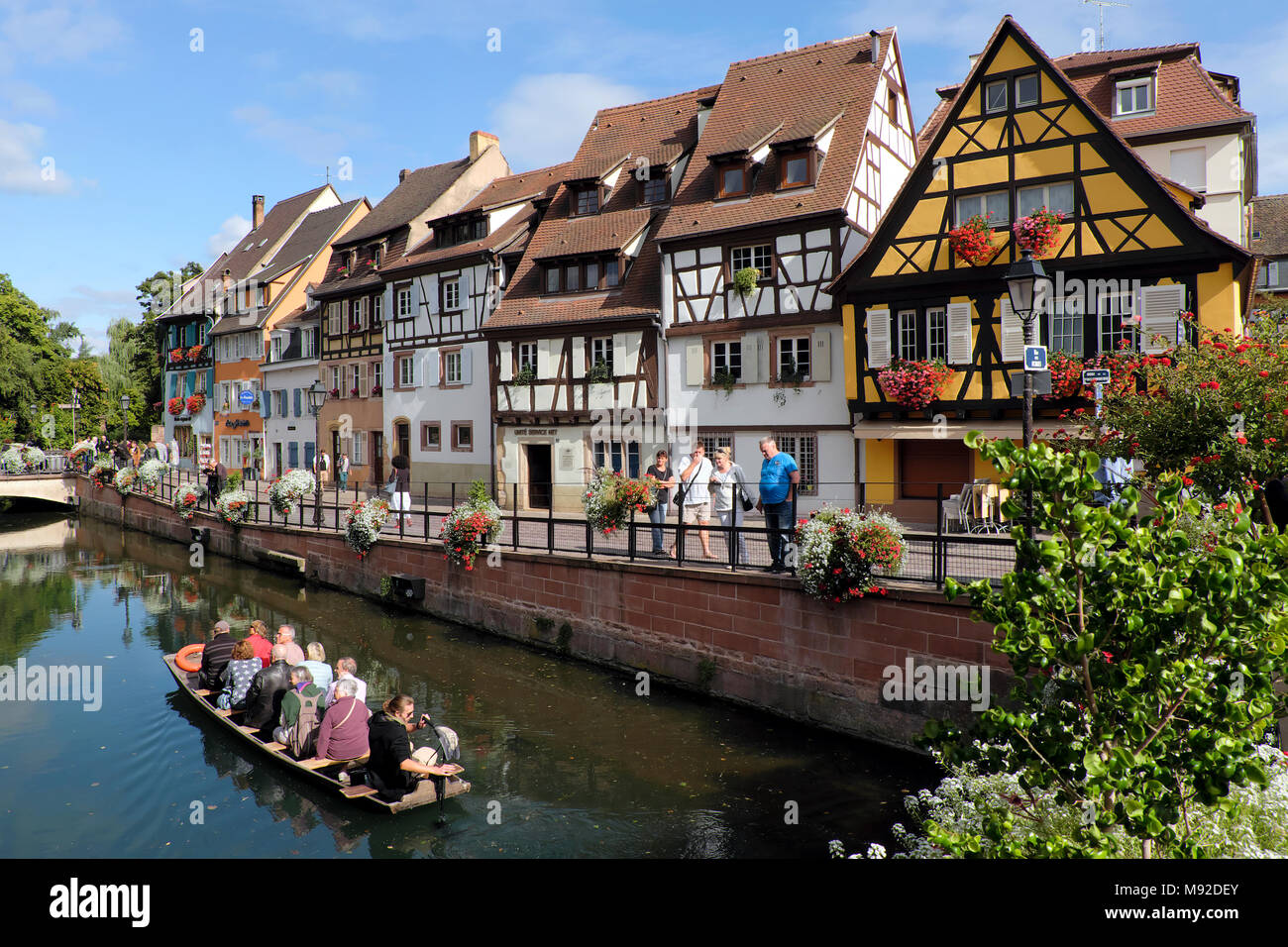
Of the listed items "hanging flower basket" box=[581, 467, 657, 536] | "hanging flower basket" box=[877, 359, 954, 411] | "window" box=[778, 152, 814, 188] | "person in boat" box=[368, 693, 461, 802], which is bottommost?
"person in boat" box=[368, 693, 461, 802]

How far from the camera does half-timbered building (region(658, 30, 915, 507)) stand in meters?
20.8

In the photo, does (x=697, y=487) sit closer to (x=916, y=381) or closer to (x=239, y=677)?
(x=916, y=381)

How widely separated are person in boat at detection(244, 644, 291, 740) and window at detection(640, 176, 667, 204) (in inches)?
683

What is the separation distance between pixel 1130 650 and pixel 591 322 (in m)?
21.0

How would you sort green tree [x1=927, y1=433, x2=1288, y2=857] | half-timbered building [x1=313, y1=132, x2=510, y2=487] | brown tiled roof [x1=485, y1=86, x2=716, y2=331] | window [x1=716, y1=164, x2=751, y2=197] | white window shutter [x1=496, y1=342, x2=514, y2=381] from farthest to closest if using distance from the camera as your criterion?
half-timbered building [x1=313, y1=132, x2=510, y2=487]
white window shutter [x1=496, y1=342, x2=514, y2=381]
brown tiled roof [x1=485, y1=86, x2=716, y2=331]
window [x1=716, y1=164, x2=751, y2=197]
green tree [x1=927, y1=433, x2=1288, y2=857]

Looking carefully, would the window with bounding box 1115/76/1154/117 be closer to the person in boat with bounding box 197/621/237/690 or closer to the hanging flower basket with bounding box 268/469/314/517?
the person in boat with bounding box 197/621/237/690

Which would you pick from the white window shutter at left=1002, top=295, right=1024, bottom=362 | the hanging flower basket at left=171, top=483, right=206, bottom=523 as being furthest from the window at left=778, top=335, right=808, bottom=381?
the hanging flower basket at left=171, top=483, right=206, bottom=523

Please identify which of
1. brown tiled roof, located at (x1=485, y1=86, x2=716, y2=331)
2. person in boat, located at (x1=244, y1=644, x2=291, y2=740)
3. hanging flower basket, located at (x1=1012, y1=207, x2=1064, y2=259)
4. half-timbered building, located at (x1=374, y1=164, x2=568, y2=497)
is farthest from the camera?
half-timbered building, located at (x1=374, y1=164, x2=568, y2=497)

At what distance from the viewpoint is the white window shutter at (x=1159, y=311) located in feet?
54.1

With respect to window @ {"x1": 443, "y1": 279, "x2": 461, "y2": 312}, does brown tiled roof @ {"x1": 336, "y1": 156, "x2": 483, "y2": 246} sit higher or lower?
higher

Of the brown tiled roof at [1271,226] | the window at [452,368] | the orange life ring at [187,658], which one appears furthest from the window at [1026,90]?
the brown tiled roof at [1271,226]

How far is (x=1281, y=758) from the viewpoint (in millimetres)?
6035

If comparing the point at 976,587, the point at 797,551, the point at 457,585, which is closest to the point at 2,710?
the point at 457,585

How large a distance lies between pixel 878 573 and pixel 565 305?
1576 cm
